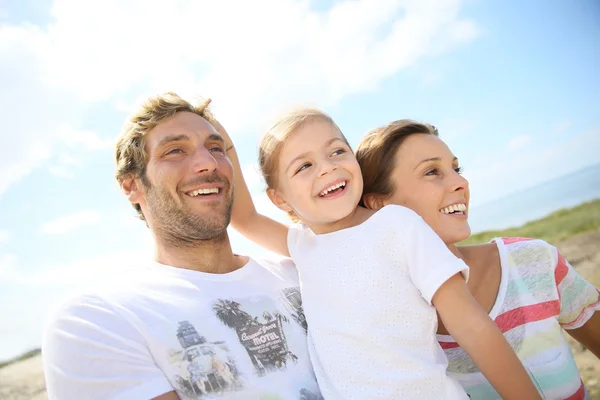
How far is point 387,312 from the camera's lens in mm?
2062

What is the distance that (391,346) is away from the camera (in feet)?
6.68

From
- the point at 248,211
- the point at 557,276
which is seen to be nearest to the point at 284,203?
the point at 248,211

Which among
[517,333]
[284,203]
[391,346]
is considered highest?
[284,203]

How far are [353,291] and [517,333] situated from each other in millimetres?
973

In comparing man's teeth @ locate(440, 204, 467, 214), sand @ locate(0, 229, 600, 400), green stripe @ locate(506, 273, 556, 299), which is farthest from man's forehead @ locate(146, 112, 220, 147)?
sand @ locate(0, 229, 600, 400)

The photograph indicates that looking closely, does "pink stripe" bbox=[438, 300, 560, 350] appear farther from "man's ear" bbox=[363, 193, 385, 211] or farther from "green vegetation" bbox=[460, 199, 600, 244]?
"green vegetation" bbox=[460, 199, 600, 244]

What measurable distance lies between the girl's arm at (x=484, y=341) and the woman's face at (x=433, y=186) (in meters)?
0.66

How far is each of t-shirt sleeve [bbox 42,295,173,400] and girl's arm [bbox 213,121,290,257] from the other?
4.01ft

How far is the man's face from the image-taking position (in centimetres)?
308

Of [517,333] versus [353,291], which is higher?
[353,291]

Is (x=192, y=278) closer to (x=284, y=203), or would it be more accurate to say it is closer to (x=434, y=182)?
(x=284, y=203)

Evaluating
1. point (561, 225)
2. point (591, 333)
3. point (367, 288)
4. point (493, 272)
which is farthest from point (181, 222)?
point (561, 225)

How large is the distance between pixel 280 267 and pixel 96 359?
128cm

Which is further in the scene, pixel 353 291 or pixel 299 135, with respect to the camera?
pixel 299 135
